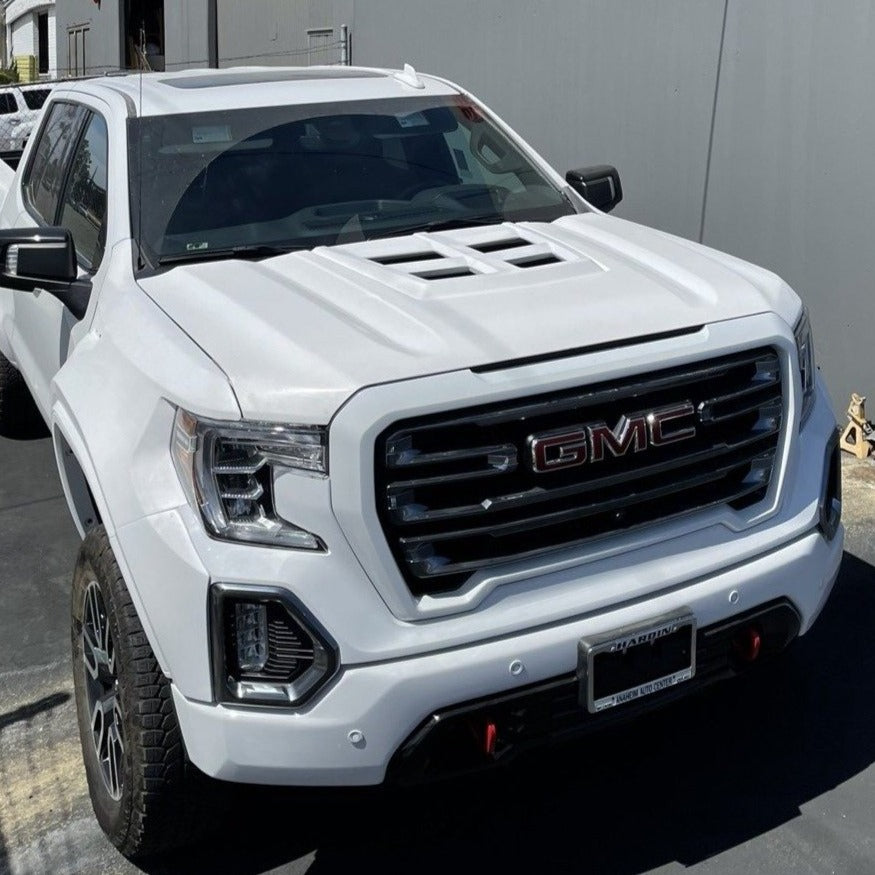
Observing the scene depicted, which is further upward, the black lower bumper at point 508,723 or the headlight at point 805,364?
the headlight at point 805,364

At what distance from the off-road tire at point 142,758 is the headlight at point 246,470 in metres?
0.41

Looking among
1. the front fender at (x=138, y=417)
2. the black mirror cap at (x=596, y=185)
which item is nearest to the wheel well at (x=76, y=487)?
the front fender at (x=138, y=417)

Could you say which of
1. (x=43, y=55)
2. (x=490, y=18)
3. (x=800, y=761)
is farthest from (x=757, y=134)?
(x=43, y=55)

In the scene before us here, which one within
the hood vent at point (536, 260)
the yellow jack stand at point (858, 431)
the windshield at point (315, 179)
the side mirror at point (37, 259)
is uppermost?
the windshield at point (315, 179)

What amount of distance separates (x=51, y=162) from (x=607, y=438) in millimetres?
3175

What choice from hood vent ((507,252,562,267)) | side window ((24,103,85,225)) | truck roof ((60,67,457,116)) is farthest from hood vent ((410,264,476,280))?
side window ((24,103,85,225))

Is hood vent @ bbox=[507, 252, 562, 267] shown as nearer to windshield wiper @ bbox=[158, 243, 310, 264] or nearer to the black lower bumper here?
windshield wiper @ bbox=[158, 243, 310, 264]

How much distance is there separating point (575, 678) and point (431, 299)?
1.00m

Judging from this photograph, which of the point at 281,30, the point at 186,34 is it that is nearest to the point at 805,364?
the point at 281,30

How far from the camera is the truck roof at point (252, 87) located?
4410mm

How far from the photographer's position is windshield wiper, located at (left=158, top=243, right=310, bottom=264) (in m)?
3.76

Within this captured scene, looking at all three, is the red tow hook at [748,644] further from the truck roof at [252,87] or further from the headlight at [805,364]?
the truck roof at [252,87]

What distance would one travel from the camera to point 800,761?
143 inches

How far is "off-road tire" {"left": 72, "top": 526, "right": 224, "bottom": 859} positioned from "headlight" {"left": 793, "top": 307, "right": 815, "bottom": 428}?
1791mm
